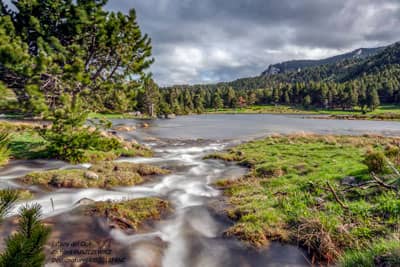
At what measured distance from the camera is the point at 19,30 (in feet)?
48.7

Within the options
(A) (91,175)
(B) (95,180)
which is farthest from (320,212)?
(A) (91,175)

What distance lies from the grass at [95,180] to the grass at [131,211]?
3216 mm

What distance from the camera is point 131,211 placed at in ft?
32.5

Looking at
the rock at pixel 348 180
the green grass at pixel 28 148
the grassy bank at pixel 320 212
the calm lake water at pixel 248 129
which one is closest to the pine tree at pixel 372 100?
the calm lake water at pixel 248 129

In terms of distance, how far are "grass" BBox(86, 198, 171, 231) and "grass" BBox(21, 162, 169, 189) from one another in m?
3.22

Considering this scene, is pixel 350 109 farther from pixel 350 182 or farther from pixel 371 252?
pixel 371 252

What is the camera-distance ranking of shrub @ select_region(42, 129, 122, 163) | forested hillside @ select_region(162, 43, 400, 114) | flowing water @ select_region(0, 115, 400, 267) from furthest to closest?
forested hillside @ select_region(162, 43, 400, 114) < shrub @ select_region(42, 129, 122, 163) < flowing water @ select_region(0, 115, 400, 267)

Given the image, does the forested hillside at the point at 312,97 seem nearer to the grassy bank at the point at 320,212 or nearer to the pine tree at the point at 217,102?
the pine tree at the point at 217,102

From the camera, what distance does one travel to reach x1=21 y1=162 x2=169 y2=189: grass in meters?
13.0

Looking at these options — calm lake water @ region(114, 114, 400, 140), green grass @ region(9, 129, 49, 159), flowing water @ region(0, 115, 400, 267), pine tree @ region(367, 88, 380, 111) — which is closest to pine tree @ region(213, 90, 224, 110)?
pine tree @ region(367, 88, 380, 111)

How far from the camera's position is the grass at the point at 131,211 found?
30.2 ft

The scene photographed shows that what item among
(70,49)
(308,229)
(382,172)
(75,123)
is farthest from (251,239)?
(70,49)

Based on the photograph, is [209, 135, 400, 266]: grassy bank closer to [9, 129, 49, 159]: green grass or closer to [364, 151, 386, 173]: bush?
[364, 151, 386, 173]: bush

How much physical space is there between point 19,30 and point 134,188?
40.0 feet
